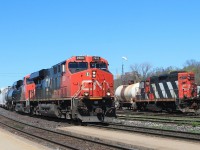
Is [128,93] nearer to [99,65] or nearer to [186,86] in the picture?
[186,86]

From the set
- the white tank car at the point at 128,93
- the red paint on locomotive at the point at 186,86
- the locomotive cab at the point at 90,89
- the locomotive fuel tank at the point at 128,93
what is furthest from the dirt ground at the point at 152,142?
the white tank car at the point at 128,93

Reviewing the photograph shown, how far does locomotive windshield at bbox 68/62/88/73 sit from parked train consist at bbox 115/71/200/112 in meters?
10.5

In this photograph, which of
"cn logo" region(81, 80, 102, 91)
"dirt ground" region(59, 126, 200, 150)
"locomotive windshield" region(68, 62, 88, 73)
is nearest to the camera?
"dirt ground" region(59, 126, 200, 150)

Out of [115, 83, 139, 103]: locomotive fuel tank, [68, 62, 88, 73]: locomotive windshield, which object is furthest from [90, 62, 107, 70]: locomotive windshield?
[115, 83, 139, 103]: locomotive fuel tank

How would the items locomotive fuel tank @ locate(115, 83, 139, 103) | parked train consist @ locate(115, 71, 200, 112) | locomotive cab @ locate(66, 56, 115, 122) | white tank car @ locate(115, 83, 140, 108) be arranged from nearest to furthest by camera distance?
locomotive cab @ locate(66, 56, 115, 122), parked train consist @ locate(115, 71, 200, 112), locomotive fuel tank @ locate(115, 83, 139, 103), white tank car @ locate(115, 83, 140, 108)

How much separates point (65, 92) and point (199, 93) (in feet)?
52.7

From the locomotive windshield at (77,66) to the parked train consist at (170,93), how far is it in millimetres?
10512

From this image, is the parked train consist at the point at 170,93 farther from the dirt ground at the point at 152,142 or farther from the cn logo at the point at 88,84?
the dirt ground at the point at 152,142

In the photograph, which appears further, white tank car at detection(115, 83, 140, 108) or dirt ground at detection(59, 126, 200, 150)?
white tank car at detection(115, 83, 140, 108)

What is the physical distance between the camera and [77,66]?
22922 mm

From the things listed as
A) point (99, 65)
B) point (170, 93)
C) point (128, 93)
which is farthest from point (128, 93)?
point (99, 65)

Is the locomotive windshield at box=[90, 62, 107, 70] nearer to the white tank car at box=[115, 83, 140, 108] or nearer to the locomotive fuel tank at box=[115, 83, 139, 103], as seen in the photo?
the locomotive fuel tank at box=[115, 83, 139, 103]

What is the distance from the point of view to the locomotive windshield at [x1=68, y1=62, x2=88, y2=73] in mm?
22734

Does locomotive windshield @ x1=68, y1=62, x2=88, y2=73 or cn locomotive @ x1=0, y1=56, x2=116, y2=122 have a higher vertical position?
locomotive windshield @ x1=68, y1=62, x2=88, y2=73
